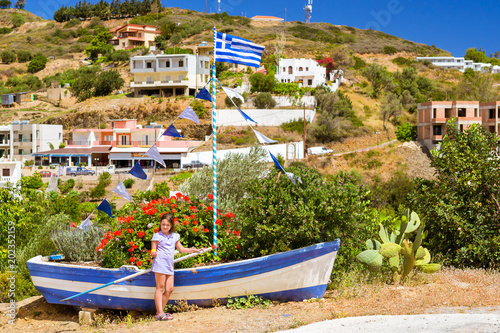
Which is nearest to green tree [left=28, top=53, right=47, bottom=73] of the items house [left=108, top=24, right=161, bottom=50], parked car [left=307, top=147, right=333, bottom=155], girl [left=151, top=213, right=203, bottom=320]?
house [left=108, top=24, right=161, bottom=50]

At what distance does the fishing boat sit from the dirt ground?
205mm

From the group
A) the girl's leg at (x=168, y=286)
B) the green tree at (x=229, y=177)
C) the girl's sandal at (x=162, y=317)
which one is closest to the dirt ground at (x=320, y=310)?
the girl's sandal at (x=162, y=317)

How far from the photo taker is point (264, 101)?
184 feet

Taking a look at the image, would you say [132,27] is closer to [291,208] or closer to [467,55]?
[467,55]

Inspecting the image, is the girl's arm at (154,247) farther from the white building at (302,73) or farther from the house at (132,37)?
the house at (132,37)

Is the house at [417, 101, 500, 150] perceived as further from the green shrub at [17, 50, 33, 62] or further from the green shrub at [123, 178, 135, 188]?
the green shrub at [17, 50, 33, 62]

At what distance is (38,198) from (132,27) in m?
78.4

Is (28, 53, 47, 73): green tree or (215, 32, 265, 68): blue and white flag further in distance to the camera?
(28, 53, 47, 73): green tree

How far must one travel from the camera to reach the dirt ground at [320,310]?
23.7ft

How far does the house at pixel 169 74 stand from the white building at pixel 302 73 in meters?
9.97

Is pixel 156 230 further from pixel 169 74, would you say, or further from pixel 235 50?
pixel 169 74

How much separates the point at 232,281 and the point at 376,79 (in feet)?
209

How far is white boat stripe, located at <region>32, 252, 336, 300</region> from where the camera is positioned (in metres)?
7.94

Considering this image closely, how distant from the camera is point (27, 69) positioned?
296 ft
